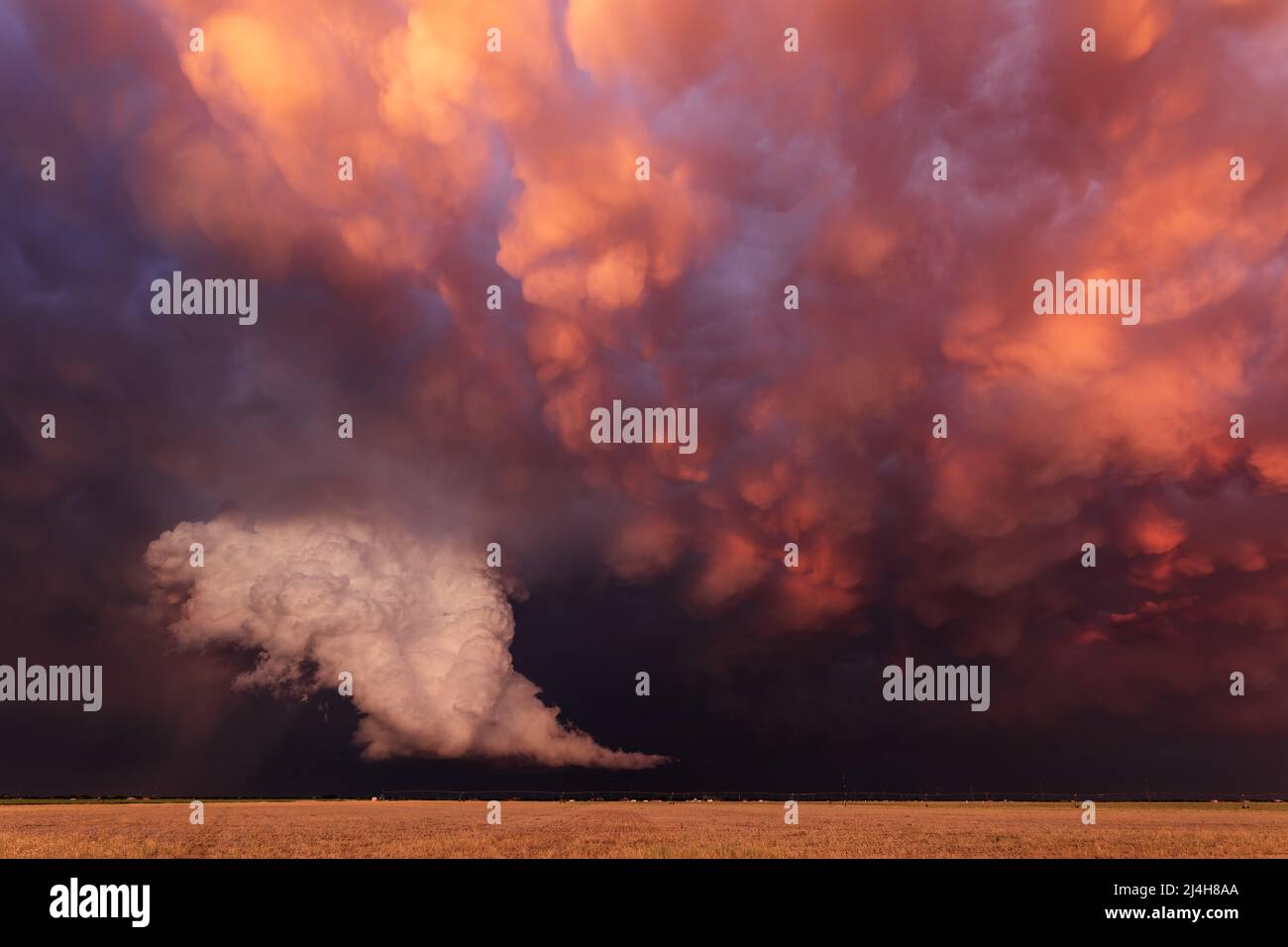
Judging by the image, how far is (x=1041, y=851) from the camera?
1502 inches

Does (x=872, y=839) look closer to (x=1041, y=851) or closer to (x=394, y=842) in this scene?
(x=1041, y=851)

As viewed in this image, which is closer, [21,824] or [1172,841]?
[1172,841]

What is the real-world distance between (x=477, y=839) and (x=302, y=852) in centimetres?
1004

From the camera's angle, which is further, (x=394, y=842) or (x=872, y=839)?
(x=872, y=839)
